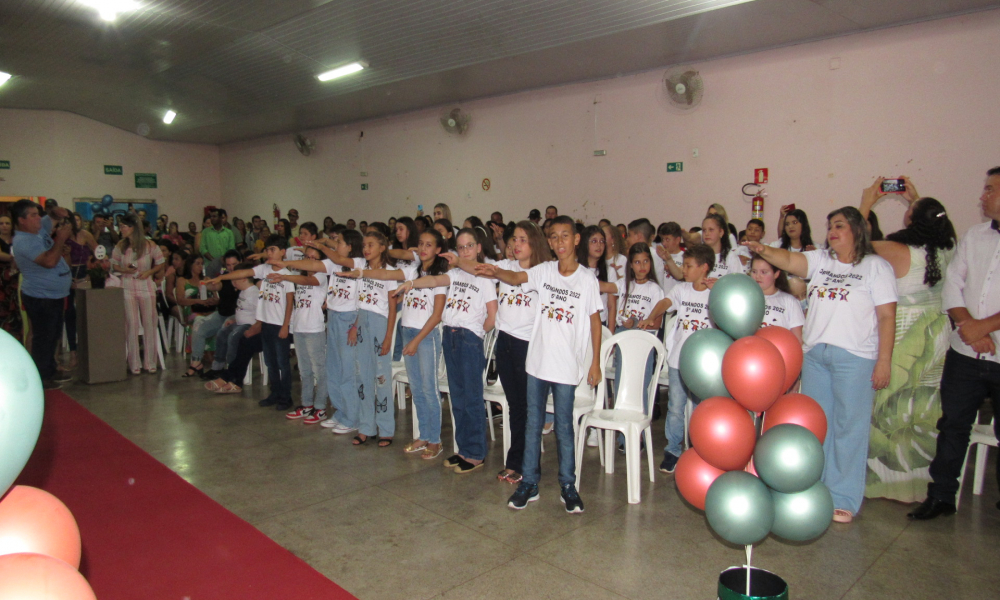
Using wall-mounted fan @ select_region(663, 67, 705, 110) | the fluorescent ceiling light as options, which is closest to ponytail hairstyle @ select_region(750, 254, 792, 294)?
wall-mounted fan @ select_region(663, 67, 705, 110)

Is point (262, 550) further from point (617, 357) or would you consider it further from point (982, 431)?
point (982, 431)

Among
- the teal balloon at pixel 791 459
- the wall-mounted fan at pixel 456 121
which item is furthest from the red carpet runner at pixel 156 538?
the wall-mounted fan at pixel 456 121

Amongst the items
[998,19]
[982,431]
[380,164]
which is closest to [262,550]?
[982,431]

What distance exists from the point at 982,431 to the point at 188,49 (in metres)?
11.2

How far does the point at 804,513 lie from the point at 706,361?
612mm

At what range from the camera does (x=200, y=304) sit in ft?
22.8

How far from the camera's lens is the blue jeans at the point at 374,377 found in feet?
14.8

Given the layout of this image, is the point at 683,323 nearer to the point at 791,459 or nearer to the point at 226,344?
the point at 791,459

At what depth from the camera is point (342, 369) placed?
15.5ft

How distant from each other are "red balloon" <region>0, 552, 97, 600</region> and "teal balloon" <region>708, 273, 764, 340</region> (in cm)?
209

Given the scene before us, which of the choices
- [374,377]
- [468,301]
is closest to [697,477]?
[468,301]

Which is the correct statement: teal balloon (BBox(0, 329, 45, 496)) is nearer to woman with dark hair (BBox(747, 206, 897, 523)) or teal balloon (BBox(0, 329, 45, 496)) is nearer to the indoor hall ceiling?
woman with dark hair (BBox(747, 206, 897, 523))

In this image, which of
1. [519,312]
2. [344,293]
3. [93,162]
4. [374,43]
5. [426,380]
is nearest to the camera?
[519,312]

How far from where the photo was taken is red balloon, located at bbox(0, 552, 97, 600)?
1.13 m
